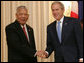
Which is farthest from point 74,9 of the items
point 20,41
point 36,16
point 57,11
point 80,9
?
point 20,41

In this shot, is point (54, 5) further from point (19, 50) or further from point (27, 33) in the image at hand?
point (19, 50)

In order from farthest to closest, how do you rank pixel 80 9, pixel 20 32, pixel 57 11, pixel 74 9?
1. pixel 74 9
2. pixel 80 9
3. pixel 20 32
4. pixel 57 11

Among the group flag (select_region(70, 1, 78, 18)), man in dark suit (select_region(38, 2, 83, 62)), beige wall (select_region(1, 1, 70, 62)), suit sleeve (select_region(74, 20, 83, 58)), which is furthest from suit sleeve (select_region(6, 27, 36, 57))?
flag (select_region(70, 1, 78, 18))

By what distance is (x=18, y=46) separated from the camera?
3.63 meters

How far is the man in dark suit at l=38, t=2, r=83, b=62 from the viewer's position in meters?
3.24

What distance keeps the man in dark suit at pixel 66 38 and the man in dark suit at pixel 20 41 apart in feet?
1.39

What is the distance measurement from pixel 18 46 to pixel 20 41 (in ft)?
0.27

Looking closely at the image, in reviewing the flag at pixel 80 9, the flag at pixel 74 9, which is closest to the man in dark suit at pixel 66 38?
the flag at pixel 80 9

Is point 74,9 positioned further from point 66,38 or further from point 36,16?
point 66,38

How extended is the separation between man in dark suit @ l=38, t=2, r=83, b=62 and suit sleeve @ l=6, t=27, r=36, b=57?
0.44m

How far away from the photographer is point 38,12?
500 cm

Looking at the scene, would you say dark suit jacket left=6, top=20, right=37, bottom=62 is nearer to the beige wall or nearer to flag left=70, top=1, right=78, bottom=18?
the beige wall

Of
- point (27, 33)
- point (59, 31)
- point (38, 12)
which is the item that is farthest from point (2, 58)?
point (59, 31)

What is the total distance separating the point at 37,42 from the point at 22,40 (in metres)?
1.44
